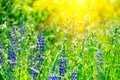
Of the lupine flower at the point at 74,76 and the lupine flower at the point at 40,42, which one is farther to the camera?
the lupine flower at the point at 40,42

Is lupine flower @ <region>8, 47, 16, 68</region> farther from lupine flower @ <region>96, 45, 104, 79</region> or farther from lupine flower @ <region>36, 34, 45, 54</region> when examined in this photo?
lupine flower @ <region>96, 45, 104, 79</region>

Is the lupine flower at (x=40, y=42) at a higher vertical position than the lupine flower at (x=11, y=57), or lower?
higher

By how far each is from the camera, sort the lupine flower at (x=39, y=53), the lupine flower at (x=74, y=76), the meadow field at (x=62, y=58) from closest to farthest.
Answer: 1. the lupine flower at (x=74, y=76)
2. the meadow field at (x=62, y=58)
3. the lupine flower at (x=39, y=53)

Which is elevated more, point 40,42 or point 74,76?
point 40,42

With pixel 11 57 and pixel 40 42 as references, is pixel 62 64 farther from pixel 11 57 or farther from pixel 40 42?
pixel 11 57

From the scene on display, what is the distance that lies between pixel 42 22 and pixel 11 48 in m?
2.72

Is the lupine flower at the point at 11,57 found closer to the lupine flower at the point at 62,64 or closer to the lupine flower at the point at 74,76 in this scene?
the lupine flower at the point at 62,64

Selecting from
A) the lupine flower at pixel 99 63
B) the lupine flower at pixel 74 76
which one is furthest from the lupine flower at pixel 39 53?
the lupine flower at pixel 99 63

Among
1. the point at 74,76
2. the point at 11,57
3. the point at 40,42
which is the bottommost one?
the point at 74,76

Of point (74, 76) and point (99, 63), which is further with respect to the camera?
point (99, 63)

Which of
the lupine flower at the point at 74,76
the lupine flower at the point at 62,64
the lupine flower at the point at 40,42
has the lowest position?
the lupine flower at the point at 74,76

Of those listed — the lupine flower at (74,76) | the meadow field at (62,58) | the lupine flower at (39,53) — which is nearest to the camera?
the lupine flower at (74,76)

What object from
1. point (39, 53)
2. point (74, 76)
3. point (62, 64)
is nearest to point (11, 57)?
point (39, 53)

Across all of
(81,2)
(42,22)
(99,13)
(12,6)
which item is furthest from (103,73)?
(99,13)
